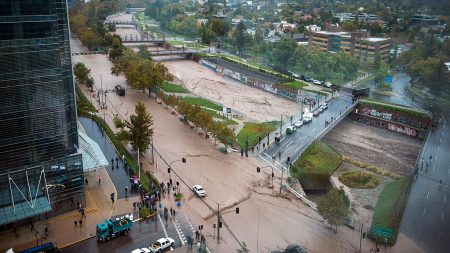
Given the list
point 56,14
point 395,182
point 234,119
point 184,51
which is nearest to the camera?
point 56,14

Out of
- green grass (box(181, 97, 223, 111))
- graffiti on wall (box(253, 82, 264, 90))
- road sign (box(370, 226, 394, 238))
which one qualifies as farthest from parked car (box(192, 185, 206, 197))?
graffiti on wall (box(253, 82, 264, 90))

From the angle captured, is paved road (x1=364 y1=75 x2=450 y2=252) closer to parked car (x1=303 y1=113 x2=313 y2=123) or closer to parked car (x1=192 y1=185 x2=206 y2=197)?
parked car (x1=303 y1=113 x2=313 y2=123)

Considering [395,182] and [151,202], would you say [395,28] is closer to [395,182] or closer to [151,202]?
[395,182]

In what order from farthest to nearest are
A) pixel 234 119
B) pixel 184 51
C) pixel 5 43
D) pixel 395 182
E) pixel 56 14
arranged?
pixel 184 51 → pixel 234 119 → pixel 395 182 → pixel 56 14 → pixel 5 43

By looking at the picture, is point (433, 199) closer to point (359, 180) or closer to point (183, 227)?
point (359, 180)

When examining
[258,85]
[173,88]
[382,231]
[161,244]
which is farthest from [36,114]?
[258,85]

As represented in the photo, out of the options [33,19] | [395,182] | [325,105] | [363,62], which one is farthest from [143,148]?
[363,62]

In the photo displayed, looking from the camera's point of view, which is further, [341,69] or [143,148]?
[341,69]

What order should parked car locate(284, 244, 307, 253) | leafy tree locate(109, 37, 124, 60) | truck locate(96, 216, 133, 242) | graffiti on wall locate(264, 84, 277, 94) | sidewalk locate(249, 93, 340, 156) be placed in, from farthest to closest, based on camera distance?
1. leafy tree locate(109, 37, 124, 60)
2. graffiti on wall locate(264, 84, 277, 94)
3. sidewalk locate(249, 93, 340, 156)
4. truck locate(96, 216, 133, 242)
5. parked car locate(284, 244, 307, 253)
